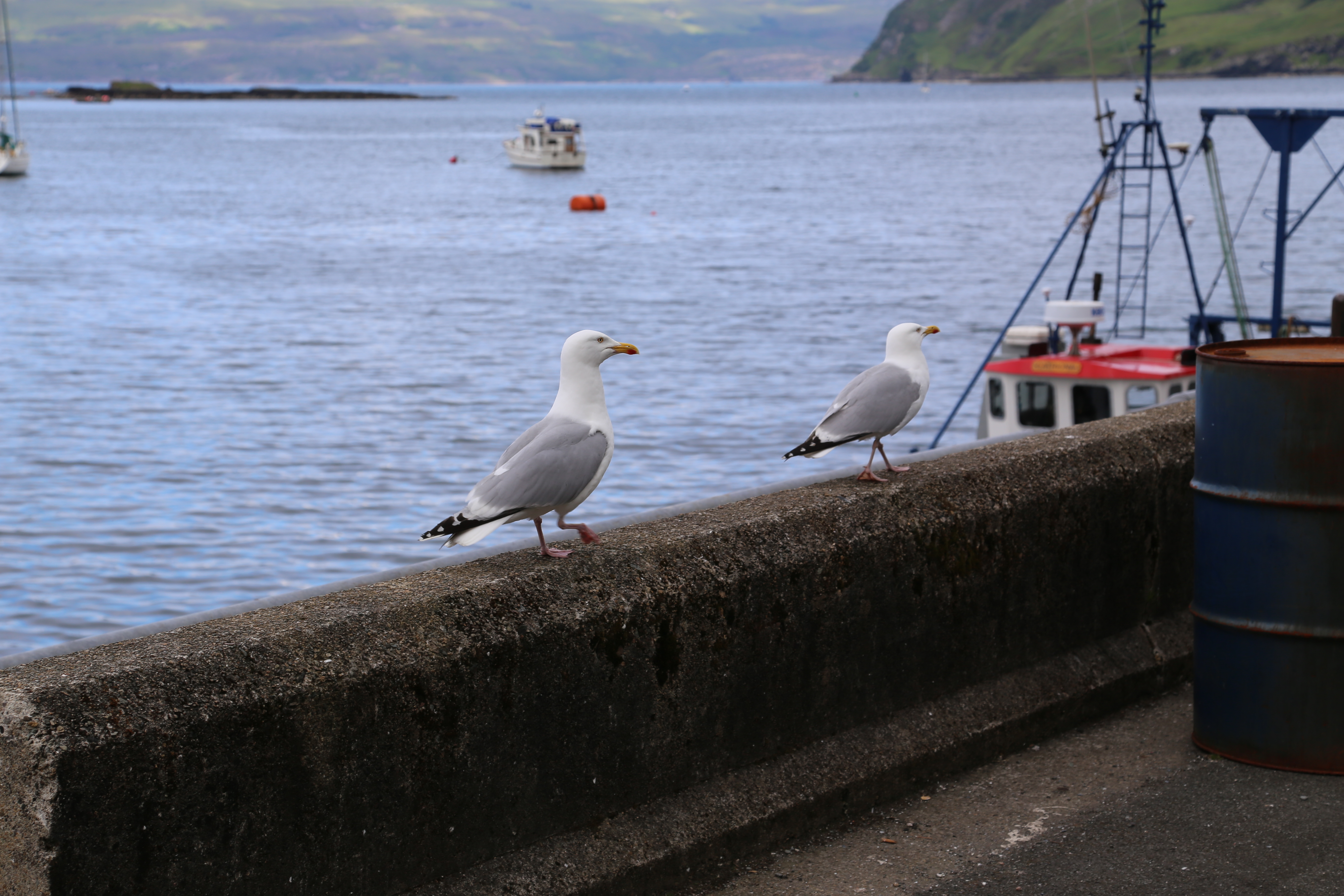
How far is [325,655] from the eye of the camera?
355 cm

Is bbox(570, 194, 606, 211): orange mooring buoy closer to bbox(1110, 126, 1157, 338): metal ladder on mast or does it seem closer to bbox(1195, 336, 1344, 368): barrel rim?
bbox(1110, 126, 1157, 338): metal ladder on mast

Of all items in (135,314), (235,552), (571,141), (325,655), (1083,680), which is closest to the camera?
(325,655)

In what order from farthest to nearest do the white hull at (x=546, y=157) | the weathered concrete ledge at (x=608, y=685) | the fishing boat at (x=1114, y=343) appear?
1. the white hull at (x=546, y=157)
2. the fishing boat at (x=1114, y=343)
3. the weathered concrete ledge at (x=608, y=685)

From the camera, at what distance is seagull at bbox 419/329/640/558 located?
13.4 ft

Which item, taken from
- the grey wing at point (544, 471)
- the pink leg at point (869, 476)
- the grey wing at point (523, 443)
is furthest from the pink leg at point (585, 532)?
the pink leg at point (869, 476)

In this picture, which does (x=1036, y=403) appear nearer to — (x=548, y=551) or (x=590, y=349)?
(x=590, y=349)

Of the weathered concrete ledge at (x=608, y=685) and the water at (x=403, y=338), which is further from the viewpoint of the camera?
the water at (x=403, y=338)

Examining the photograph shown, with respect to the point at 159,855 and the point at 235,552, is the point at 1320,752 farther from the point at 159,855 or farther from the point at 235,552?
the point at 235,552

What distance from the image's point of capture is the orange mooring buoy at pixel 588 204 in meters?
77.2

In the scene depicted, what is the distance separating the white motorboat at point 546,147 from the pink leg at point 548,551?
106m

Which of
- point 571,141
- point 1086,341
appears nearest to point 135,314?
point 1086,341

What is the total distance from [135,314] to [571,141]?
74450 mm

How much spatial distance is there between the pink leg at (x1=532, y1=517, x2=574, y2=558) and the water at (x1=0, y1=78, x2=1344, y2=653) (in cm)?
1227

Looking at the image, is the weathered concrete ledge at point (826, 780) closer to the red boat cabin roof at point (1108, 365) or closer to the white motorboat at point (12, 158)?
the red boat cabin roof at point (1108, 365)
